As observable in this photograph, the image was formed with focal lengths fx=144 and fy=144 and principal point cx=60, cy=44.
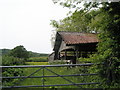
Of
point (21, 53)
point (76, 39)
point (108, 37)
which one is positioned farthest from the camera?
point (21, 53)

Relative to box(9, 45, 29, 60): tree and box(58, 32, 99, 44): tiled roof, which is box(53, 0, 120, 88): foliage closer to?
box(58, 32, 99, 44): tiled roof

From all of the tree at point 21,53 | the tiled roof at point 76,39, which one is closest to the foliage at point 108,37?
the tiled roof at point 76,39

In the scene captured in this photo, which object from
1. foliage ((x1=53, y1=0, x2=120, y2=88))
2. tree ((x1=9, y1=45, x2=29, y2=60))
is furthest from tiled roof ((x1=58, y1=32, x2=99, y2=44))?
foliage ((x1=53, y1=0, x2=120, y2=88))

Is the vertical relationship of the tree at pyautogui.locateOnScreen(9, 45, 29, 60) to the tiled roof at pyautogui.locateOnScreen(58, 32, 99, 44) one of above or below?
below

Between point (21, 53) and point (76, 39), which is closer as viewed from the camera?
point (76, 39)

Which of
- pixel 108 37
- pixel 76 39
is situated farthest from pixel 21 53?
pixel 108 37

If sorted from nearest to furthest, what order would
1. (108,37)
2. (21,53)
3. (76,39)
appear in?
(108,37)
(76,39)
(21,53)

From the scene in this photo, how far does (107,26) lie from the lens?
4059mm

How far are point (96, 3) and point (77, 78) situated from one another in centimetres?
254

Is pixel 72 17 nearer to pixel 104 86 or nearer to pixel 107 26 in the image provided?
pixel 107 26

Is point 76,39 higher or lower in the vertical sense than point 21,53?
higher

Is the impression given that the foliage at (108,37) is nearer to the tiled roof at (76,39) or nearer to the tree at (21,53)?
the tiled roof at (76,39)

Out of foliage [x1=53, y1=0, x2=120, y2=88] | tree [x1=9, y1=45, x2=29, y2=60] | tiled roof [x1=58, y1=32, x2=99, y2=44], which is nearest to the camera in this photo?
foliage [x1=53, y1=0, x2=120, y2=88]

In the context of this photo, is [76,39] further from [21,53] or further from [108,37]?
[108,37]
